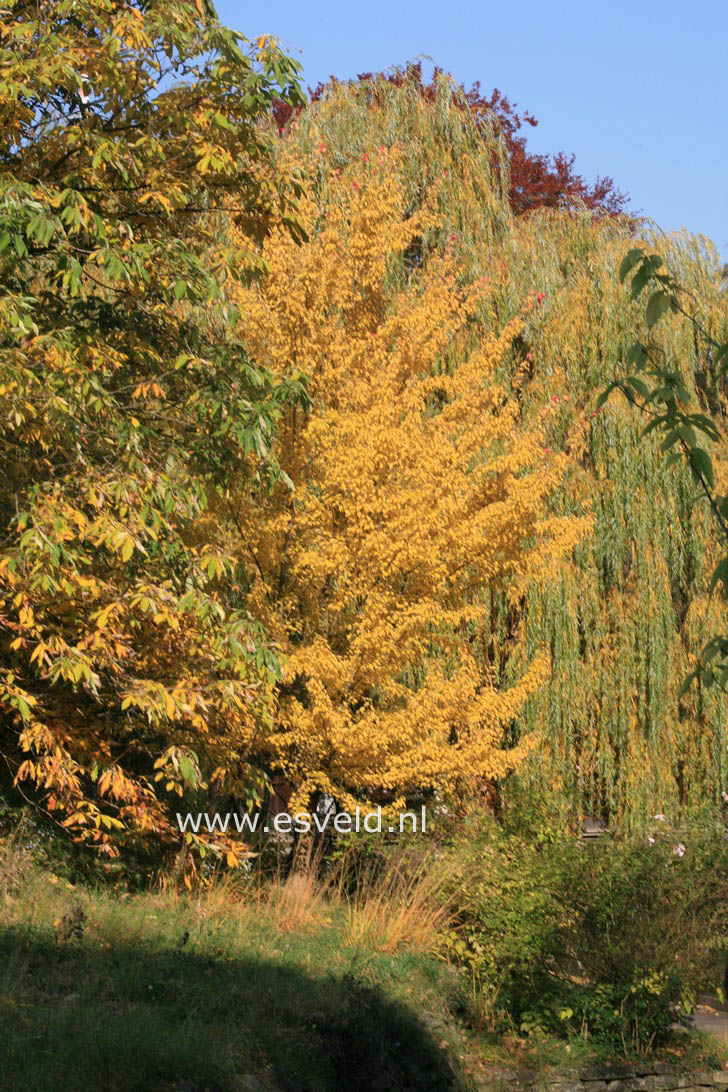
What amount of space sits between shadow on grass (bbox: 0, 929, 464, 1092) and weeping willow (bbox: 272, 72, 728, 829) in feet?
12.1

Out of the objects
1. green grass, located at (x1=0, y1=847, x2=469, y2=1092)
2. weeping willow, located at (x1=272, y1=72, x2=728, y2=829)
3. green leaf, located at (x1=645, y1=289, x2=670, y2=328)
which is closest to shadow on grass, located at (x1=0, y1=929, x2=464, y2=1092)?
green grass, located at (x1=0, y1=847, x2=469, y2=1092)

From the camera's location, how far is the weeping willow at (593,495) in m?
11.4

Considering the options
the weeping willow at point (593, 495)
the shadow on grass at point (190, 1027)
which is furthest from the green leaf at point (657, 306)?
the weeping willow at point (593, 495)

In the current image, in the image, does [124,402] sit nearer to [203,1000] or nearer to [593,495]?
[203,1000]

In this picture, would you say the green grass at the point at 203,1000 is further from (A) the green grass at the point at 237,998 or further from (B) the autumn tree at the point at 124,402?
(B) the autumn tree at the point at 124,402

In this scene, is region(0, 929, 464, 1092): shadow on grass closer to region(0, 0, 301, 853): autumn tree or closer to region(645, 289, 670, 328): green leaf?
→ region(0, 0, 301, 853): autumn tree

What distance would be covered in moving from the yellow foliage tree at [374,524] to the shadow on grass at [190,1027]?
193cm

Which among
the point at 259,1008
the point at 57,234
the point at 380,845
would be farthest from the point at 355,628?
the point at 57,234

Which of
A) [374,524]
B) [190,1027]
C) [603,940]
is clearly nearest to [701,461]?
[190,1027]

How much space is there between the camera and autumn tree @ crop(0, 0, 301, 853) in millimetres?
6543

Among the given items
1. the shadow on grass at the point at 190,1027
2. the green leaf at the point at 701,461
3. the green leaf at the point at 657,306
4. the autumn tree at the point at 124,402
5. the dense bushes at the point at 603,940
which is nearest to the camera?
the green leaf at the point at 701,461

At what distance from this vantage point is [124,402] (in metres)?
8.55

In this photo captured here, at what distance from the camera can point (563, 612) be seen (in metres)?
11.5

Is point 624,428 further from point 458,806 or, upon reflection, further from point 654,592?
point 458,806
